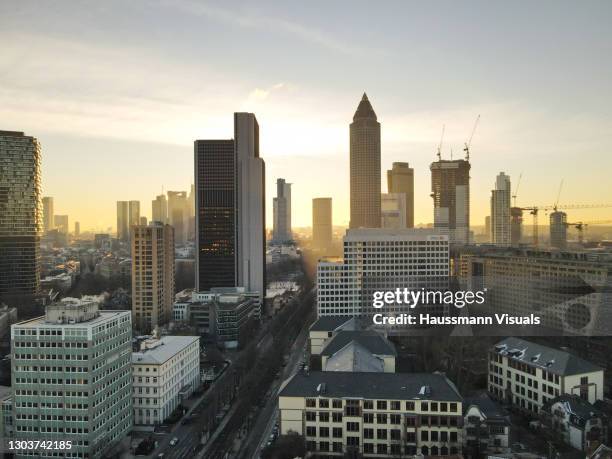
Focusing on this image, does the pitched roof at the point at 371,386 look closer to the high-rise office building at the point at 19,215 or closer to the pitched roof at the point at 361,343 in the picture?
the pitched roof at the point at 361,343

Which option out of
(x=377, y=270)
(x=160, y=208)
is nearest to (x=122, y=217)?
(x=160, y=208)

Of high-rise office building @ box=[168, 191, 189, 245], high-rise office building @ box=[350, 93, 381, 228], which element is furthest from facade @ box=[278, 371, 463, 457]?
high-rise office building @ box=[350, 93, 381, 228]

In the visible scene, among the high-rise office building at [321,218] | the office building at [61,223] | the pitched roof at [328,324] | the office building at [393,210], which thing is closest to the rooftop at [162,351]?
the pitched roof at [328,324]

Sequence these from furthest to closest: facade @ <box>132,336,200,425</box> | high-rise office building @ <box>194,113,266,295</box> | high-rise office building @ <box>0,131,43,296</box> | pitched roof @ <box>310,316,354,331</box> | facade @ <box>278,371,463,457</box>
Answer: high-rise office building @ <box>194,113,266,295</box>, high-rise office building @ <box>0,131,43,296</box>, pitched roof @ <box>310,316,354,331</box>, facade @ <box>132,336,200,425</box>, facade @ <box>278,371,463,457</box>

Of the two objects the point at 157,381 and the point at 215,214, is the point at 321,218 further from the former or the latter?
the point at 157,381

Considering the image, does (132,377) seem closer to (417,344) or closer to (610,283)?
(417,344)

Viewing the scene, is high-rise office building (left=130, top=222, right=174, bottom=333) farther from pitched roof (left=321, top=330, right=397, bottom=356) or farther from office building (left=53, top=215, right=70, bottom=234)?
office building (left=53, top=215, right=70, bottom=234)
